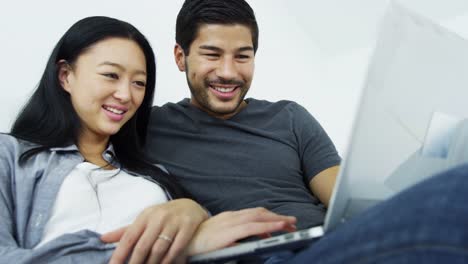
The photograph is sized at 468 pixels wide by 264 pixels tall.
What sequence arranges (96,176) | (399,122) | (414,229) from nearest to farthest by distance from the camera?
(414,229) → (399,122) → (96,176)

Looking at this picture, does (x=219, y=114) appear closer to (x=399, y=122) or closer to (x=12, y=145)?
(x=12, y=145)

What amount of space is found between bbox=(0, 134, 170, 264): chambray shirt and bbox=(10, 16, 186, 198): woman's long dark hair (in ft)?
0.17

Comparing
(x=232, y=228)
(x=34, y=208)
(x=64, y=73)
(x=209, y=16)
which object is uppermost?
(x=209, y=16)

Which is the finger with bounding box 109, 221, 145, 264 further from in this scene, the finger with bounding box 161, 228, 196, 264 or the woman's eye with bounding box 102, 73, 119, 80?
the woman's eye with bounding box 102, 73, 119, 80

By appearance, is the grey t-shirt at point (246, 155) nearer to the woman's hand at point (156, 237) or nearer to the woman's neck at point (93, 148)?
the woman's neck at point (93, 148)

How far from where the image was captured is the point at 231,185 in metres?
1.05

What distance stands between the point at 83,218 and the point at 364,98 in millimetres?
619

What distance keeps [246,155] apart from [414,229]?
0.74 metres

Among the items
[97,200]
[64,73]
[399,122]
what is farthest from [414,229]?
[64,73]

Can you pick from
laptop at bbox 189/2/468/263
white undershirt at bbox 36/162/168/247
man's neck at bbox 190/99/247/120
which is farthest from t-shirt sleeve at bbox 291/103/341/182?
laptop at bbox 189/2/468/263

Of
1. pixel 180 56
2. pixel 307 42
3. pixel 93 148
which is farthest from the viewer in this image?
pixel 307 42

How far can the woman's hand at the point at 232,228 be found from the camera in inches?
24.3

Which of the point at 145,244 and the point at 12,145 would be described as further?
the point at 12,145

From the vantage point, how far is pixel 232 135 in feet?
3.80
